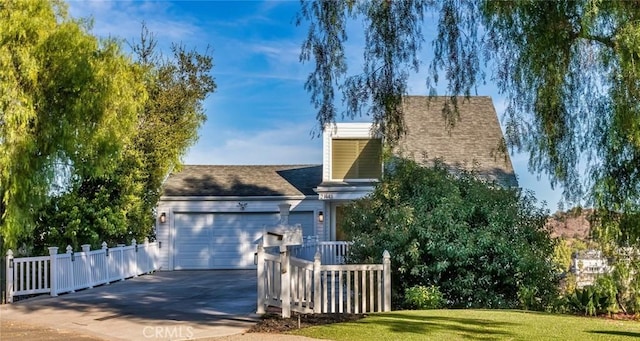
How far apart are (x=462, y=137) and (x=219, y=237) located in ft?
32.1

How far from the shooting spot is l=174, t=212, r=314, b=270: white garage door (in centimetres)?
2364

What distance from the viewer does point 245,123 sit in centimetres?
1902

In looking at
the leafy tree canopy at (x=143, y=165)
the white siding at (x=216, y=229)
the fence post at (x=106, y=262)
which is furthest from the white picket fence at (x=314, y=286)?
the white siding at (x=216, y=229)

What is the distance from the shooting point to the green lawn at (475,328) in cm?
832

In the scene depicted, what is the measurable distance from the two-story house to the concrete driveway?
471 cm

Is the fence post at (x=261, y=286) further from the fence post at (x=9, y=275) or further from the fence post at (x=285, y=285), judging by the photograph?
the fence post at (x=9, y=275)

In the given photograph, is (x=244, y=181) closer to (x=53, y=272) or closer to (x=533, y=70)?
(x=53, y=272)

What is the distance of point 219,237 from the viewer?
23797 millimetres

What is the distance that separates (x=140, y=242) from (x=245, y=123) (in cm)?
670

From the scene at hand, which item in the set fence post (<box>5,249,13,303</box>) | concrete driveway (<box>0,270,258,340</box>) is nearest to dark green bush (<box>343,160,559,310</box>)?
concrete driveway (<box>0,270,258,340</box>)

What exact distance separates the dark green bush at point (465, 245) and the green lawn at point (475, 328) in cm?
208

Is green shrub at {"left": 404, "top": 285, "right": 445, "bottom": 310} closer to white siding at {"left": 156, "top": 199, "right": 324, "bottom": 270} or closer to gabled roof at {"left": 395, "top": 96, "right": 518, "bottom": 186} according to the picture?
gabled roof at {"left": 395, "top": 96, "right": 518, "bottom": 186}

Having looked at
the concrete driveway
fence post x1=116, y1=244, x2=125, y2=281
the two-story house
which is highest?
the two-story house

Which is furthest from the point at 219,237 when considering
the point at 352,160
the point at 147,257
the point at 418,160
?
the point at 418,160
